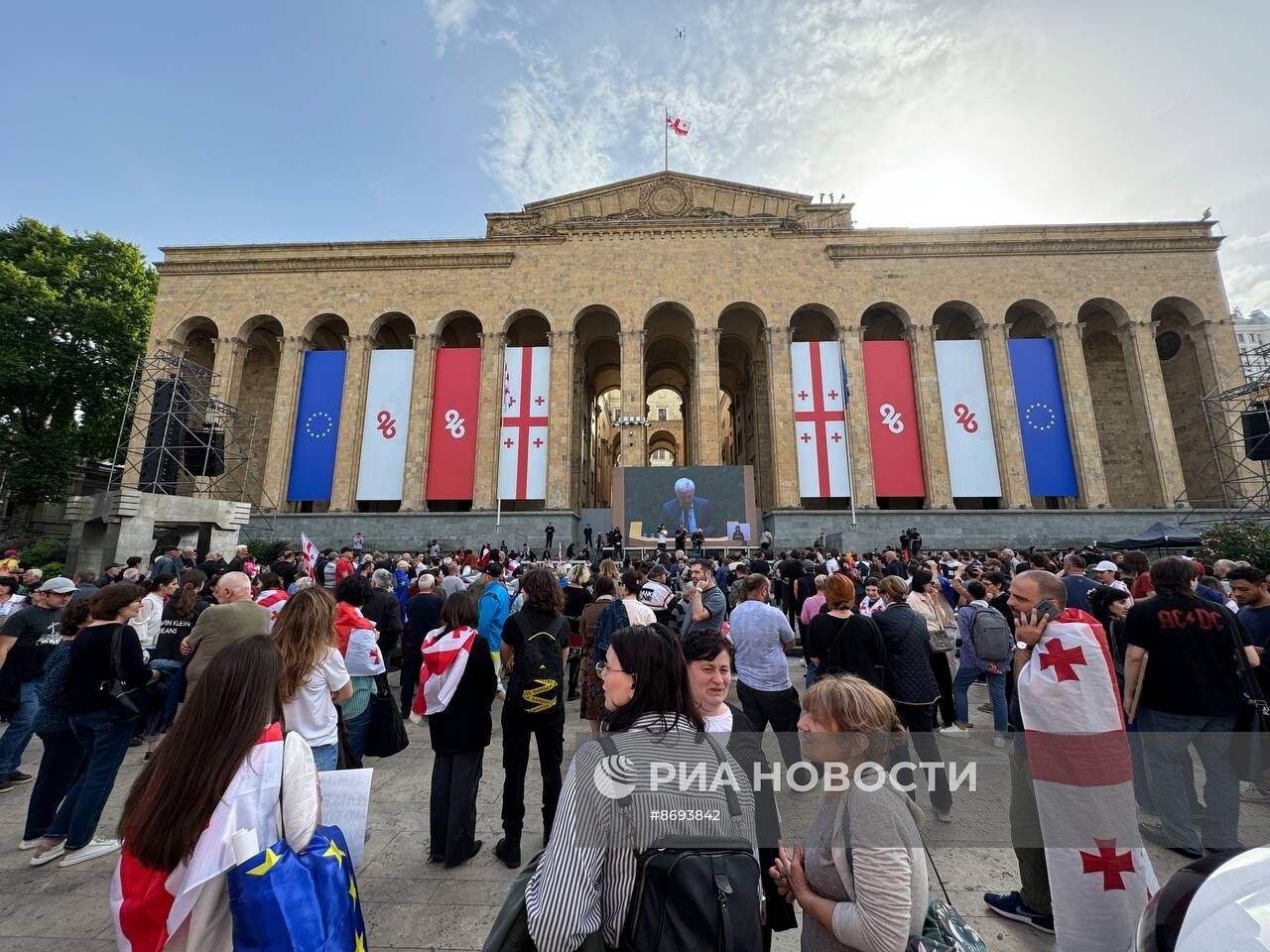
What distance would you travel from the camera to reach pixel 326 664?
3.02 metres

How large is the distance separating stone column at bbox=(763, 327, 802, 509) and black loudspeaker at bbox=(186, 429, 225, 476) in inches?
842

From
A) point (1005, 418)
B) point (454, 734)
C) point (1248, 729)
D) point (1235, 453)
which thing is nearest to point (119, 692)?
point (454, 734)

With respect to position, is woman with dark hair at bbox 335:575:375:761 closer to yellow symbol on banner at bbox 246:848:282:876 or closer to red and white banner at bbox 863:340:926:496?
yellow symbol on banner at bbox 246:848:282:876

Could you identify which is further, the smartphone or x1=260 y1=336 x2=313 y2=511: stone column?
x1=260 y1=336 x2=313 y2=511: stone column

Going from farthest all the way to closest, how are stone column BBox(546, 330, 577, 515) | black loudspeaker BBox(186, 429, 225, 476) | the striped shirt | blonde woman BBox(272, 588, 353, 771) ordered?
stone column BBox(546, 330, 577, 515), black loudspeaker BBox(186, 429, 225, 476), blonde woman BBox(272, 588, 353, 771), the striped shirt

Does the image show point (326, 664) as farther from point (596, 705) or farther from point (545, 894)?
point (545, 894)

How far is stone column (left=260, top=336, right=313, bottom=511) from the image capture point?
2225 cm

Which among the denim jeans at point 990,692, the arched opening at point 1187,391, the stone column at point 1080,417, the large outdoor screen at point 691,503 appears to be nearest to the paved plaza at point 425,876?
the denim jeans at point 990,692

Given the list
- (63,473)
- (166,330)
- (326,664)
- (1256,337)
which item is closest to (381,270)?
A: (166,330)

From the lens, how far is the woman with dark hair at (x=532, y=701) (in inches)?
135

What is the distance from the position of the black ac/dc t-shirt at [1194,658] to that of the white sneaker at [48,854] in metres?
7.10

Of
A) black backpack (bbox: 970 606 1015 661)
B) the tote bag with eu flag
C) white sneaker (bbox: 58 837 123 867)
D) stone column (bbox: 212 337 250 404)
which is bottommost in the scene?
white sneaker (bbox: 58 837 123 867)

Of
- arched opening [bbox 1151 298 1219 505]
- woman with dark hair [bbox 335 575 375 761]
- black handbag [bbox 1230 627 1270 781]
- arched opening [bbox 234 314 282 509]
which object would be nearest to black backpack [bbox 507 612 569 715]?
woman with dark hair [bbox 335 575 375 761]

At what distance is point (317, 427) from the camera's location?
22.9 metres
